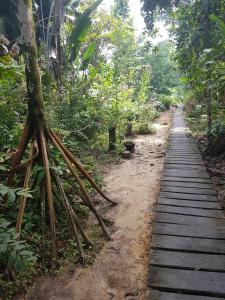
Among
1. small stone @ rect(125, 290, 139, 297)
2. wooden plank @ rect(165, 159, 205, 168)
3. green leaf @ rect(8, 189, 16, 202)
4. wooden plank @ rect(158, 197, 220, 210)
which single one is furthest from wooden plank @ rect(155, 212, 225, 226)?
wooden plank @ rect(165, 159, 205, 168)

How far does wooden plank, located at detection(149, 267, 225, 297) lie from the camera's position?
8.36 ft

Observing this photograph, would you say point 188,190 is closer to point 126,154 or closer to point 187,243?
point 187,243

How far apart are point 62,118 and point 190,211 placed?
4.58 m

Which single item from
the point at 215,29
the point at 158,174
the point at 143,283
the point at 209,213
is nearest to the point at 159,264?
the point at 143,283

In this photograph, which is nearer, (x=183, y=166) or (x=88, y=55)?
(x=183, y=166)

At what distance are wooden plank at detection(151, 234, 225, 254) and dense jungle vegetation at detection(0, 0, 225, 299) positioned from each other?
66cm

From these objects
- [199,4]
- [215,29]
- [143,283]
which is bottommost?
[143,283]

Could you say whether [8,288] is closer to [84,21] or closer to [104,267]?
[104,267]

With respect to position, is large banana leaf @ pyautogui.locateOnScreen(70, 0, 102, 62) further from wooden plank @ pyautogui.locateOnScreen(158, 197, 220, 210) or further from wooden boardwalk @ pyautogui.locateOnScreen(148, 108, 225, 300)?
wooden plank @ pyautogui.locateOnScreen(158, 197, 220, 210)

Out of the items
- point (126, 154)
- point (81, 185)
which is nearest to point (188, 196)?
point (81, 185)

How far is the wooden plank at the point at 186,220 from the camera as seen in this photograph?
3756 mm

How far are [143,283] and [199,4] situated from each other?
282 inches

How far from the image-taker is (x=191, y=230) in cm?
358

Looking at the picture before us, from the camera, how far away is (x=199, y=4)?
292 inches
